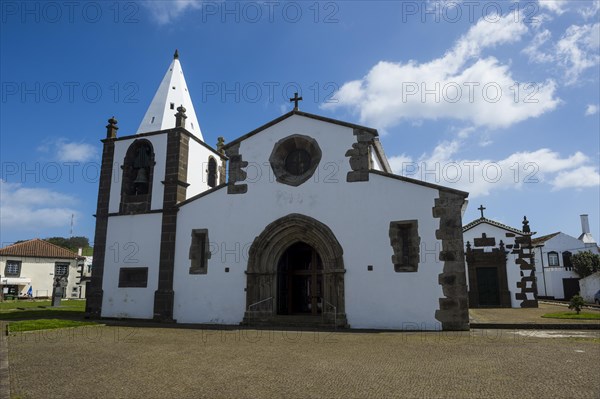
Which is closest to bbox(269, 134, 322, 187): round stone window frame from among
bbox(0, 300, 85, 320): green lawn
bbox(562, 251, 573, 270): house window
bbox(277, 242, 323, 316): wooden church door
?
bbox(277, 242, 323, 316): wooden church door

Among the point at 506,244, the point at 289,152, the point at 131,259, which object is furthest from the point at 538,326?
the point at 131,259

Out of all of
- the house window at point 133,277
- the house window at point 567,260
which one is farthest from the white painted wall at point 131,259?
the house window at point 567,260

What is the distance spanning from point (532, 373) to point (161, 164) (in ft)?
51.2

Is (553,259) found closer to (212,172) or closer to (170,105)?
(212,172)

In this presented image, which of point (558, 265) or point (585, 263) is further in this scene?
point (558, 265)

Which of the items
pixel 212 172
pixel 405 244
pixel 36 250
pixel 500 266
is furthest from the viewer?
pixel 36 250

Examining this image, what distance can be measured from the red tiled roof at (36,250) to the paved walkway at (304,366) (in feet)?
117

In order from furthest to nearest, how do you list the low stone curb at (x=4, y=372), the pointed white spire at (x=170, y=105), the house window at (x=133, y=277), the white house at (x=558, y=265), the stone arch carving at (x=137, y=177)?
the white house at (x=558, y=265) < the pointed white spire at (x=170, y=105) < the stone arch carving at (x=137, y=177) < the house window at (x=133, y=277) < the low stone curb at (x=4, y=372)

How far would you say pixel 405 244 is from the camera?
13.6m

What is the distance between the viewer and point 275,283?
15.0 metres

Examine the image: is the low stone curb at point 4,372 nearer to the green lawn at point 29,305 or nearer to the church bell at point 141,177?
the church bell at point 141,177

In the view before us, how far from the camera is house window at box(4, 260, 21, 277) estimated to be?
1535 inches

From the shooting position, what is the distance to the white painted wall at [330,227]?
43.1 feet

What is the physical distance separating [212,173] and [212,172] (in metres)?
0.05
